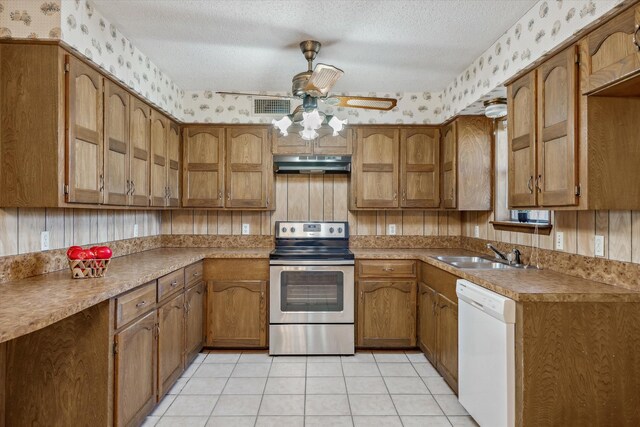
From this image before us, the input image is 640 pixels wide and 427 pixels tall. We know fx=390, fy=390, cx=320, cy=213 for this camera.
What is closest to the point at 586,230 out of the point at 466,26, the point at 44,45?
the point at 466,26

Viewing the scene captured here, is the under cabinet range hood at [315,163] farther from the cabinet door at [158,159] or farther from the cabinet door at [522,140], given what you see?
the cabinet door at [522,140]

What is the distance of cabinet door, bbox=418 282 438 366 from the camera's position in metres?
3.09

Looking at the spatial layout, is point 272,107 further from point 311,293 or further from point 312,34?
point 311,293

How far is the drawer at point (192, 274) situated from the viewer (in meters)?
3.03

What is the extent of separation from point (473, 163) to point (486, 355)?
185 centimetres

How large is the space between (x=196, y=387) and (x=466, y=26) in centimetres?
309

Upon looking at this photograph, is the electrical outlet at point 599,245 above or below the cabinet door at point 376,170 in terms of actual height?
below

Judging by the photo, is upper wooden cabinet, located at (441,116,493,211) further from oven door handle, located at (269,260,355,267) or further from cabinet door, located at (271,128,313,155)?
cabinet door, located at (271,128,313,155)

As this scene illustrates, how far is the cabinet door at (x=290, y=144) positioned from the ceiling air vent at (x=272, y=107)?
190mm

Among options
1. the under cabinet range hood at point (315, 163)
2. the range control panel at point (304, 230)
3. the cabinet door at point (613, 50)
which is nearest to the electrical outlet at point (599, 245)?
the cabinet door at point (613, 50)

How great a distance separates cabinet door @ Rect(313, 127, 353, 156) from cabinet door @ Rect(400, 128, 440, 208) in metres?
0.52

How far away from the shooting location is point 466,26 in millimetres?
2529

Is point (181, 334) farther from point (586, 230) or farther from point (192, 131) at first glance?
point (586, 230)

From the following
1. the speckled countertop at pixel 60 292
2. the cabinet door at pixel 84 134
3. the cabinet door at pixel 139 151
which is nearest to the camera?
the speckled countertop at pixel 60 292
